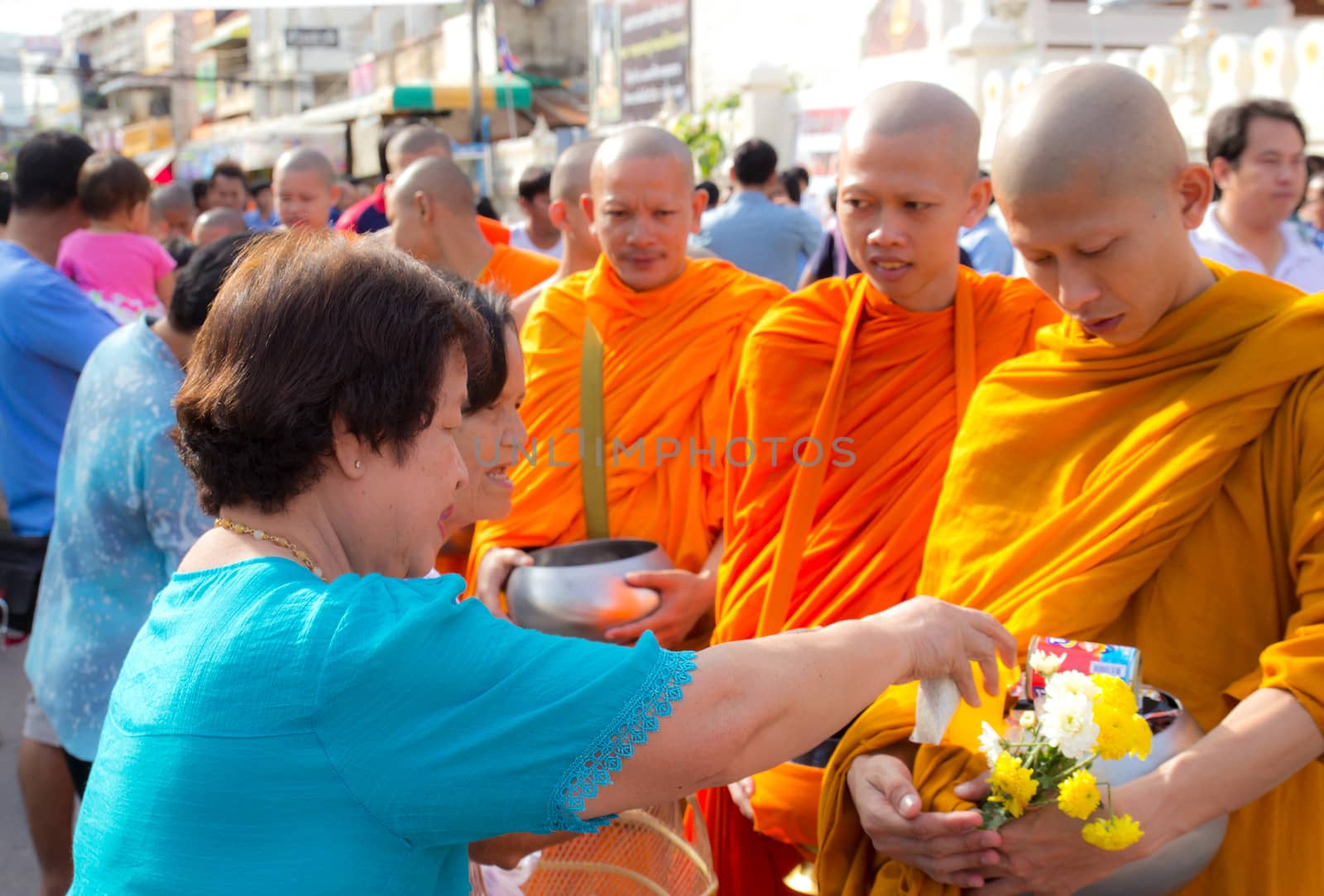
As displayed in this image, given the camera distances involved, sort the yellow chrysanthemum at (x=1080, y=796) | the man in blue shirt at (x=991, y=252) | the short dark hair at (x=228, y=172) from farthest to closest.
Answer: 1. the short dark hair at (x=228, y=172)
2. the man in blue shirt at (x=991, y=252)
3. the yellow chrysanthemum at (x=1080, y=796)

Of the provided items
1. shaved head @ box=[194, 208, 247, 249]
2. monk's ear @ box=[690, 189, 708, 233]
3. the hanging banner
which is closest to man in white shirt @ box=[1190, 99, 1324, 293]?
monk's ear @ box=[690, 189, 708, 233]

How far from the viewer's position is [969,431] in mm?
2279

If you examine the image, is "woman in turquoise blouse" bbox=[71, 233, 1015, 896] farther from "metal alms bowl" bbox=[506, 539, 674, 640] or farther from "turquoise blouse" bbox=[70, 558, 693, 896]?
"metal alms bowl" bbox=[506, 539, 674, 640]

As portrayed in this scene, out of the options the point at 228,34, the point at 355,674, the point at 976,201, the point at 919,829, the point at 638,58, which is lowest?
the point at 919,829

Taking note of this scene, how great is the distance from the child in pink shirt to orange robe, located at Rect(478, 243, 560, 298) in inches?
52.3

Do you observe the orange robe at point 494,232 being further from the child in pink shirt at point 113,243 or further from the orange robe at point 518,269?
the child in pink shirt at point 113,243

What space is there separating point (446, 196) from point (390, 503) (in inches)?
162

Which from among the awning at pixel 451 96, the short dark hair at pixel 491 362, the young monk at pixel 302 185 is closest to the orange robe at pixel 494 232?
the young monk at pixel 302 185

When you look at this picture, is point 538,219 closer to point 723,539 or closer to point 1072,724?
point 723,539

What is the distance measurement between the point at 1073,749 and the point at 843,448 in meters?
1.31

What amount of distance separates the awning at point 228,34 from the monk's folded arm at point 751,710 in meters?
53.7

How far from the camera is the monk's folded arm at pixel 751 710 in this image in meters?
1.42

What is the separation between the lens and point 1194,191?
2055 millimetres

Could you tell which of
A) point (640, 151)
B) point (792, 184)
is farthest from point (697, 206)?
point (792, 184)
